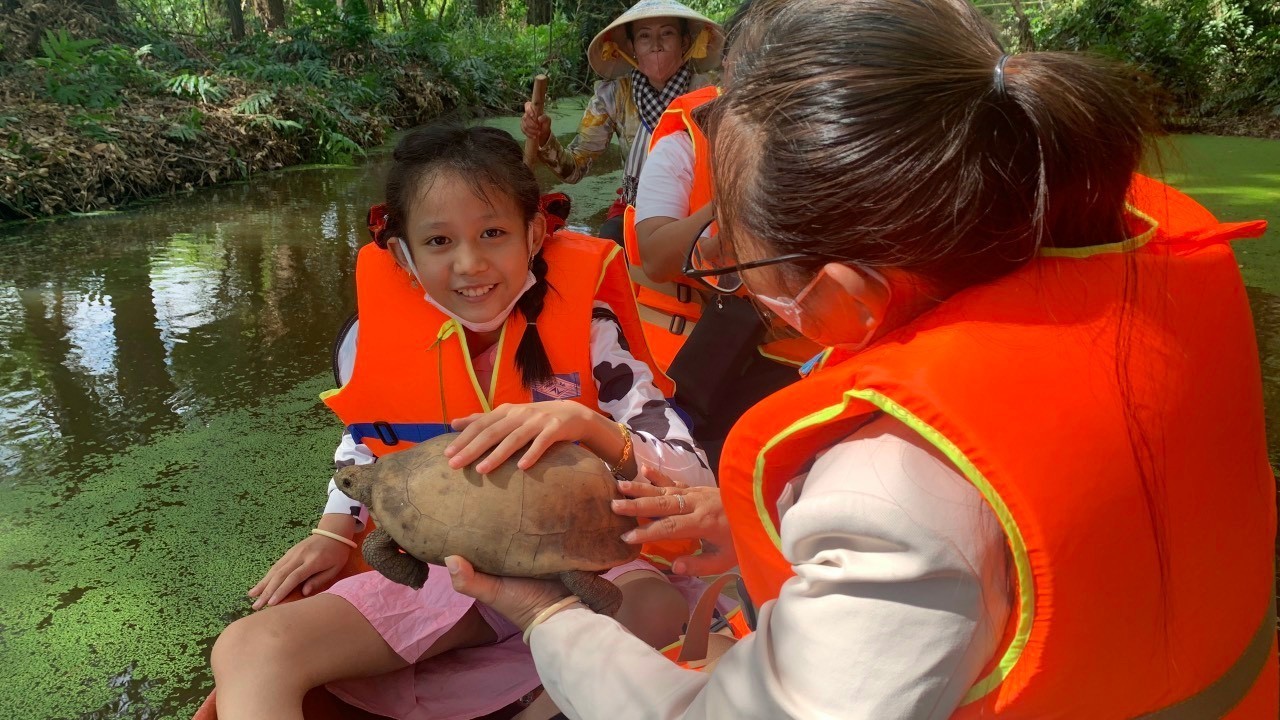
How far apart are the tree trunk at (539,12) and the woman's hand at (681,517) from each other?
1322 cm

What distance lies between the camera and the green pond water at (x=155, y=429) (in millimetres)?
2016

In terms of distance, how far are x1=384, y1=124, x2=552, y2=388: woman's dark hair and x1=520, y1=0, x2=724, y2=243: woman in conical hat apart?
56.9 inches

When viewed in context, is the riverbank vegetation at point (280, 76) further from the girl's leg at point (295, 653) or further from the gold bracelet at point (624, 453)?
the girl's leg at point (295, 653)

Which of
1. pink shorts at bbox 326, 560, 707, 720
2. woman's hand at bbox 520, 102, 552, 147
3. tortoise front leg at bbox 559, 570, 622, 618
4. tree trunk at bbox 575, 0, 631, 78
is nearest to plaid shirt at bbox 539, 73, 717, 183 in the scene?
woman's hand at bbox 520, 102, 552, 147

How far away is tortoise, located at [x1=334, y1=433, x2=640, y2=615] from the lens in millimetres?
1290

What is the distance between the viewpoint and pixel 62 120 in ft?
21.3

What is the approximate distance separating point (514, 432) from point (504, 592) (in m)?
0.24

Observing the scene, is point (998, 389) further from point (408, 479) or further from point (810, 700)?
point (408, 479)

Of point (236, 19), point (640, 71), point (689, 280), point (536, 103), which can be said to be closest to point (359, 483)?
point (689, 280)

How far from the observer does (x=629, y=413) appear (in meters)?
1.88

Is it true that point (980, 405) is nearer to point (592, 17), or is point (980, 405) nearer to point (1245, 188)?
point (1245, 188)

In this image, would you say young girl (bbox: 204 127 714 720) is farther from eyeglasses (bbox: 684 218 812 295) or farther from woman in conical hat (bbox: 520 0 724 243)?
woman in conical hat (bbox: 520 0 724 243)

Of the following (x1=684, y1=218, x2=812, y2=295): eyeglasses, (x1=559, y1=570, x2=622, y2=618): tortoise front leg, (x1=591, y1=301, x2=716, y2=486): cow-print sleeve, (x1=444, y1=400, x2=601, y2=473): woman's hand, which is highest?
(x1=684, y1=218, x2=812, y2=295): eyeglasses

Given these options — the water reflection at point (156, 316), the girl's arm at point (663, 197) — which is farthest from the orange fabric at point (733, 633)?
the water reflection at point (156, 316)
